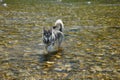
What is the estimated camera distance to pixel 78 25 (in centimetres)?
2495

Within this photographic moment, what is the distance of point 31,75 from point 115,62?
4363 mm

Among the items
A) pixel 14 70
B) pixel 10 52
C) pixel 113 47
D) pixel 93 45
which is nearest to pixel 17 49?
pixel 10 52

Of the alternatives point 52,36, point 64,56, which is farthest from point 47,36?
point 64,56

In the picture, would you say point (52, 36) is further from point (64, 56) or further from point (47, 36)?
point (64, 56)

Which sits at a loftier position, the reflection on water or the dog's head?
the dog's head

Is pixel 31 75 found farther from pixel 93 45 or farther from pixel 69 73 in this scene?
pixel 93 45

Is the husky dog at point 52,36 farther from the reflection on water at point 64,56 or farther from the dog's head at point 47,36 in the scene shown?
the reflection on water at point 64,56

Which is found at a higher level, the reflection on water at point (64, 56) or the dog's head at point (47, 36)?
the dog's head at point (47, 36)

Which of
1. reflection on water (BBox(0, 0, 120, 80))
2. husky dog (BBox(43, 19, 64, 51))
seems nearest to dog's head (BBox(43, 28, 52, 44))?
husky dog (BBox(43, 19, 64, 51))

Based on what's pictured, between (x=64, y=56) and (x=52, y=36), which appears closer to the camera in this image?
(x=52, y=36)

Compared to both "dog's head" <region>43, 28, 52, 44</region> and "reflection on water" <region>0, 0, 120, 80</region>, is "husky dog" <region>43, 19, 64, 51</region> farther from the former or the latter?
"reflection on water" <region>0, 0, 120, 80</region>

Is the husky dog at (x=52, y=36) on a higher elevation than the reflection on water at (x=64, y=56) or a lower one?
higher

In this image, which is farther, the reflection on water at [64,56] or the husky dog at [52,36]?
the husky dog at [52,36]

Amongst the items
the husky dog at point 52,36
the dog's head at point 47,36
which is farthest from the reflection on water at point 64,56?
the dog's head at point 47,36
